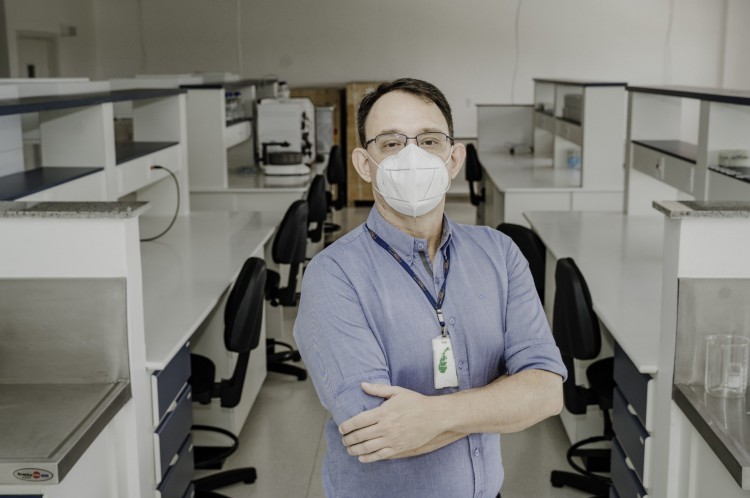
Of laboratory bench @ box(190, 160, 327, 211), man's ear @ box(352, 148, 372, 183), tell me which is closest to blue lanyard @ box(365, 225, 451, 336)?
man's ear @ box(352, 148, 372, 183)

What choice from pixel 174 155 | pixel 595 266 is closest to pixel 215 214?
pixel 174 155

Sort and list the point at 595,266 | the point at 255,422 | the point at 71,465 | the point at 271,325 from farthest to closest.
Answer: the point at 271,325, the point at 255,422, the point at 595,266, the point at 71,465

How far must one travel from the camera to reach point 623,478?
2600mm

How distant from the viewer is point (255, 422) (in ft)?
13.0

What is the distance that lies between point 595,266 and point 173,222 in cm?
219

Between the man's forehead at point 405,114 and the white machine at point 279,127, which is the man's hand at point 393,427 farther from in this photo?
the white machine at point 279,127

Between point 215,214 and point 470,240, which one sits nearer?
point 470,240

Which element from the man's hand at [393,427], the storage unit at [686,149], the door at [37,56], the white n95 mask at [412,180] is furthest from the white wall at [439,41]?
the man's hand at [393,427]

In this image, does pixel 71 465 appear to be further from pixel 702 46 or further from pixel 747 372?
pixel 702 46

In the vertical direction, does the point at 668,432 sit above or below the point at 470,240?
below

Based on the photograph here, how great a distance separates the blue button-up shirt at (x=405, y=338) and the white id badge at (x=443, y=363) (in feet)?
0.04

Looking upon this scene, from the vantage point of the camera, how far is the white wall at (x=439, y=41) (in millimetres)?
9984

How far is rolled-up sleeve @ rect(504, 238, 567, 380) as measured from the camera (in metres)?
1.51

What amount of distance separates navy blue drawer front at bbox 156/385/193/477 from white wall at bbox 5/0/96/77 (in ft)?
21.8
